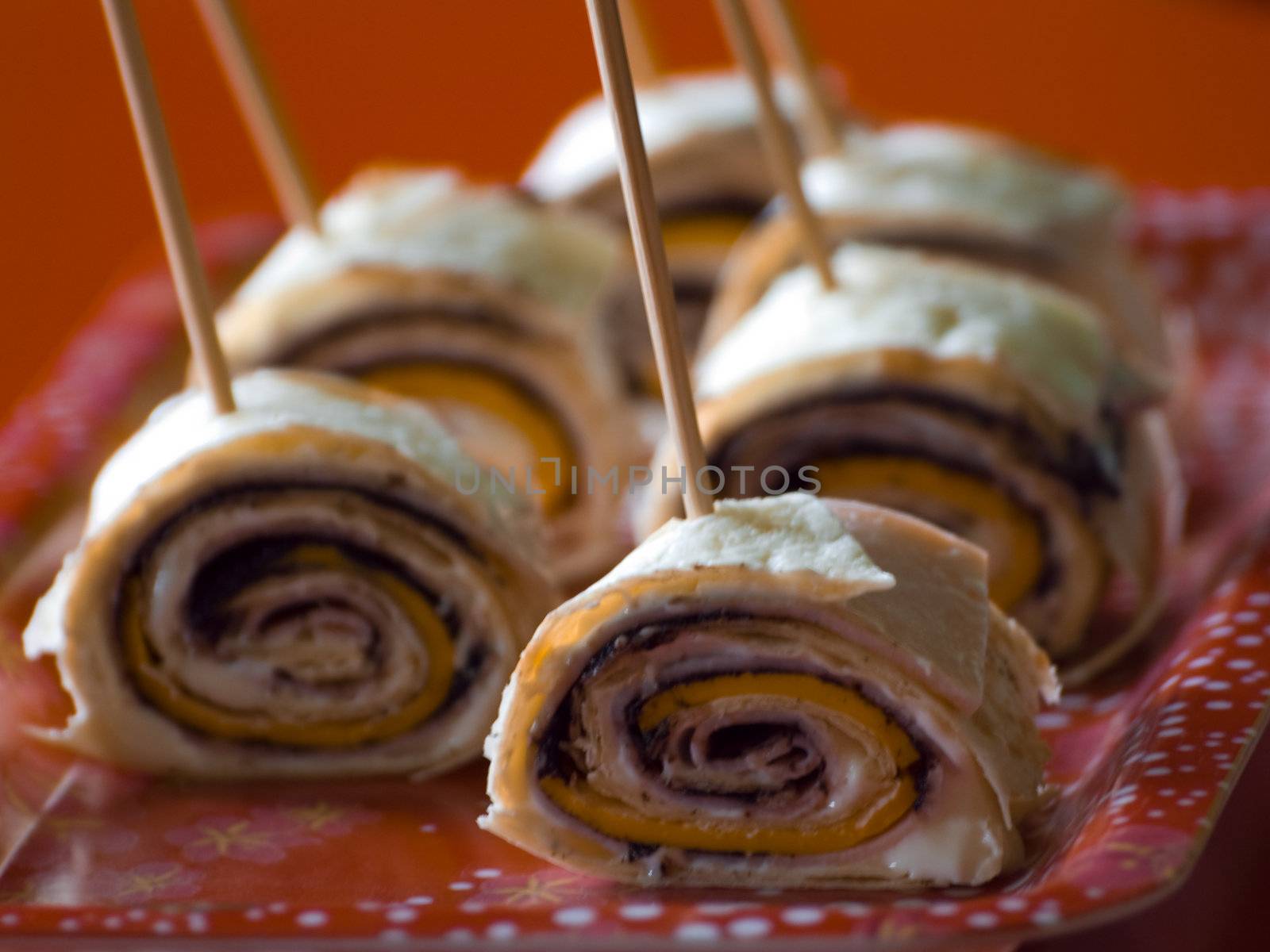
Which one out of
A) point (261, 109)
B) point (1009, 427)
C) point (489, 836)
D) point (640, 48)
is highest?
point (640, 48)

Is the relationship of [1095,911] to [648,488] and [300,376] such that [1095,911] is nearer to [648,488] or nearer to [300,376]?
[648,488]

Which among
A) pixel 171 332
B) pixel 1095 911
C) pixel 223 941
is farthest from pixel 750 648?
pixel 171 332

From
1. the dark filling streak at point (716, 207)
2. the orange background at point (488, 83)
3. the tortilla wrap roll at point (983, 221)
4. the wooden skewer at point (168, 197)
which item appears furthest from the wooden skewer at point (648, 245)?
the orange background at point (488, 83)

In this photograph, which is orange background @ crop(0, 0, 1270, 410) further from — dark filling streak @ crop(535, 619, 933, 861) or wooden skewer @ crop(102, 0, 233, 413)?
dark filling streak @ crop(535, 619, 933, 861)

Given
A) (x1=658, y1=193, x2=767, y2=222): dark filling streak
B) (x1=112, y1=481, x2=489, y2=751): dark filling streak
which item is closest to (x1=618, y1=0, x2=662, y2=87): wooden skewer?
(x1=658, y1=193, x2=767, y2=222): dark filling streak

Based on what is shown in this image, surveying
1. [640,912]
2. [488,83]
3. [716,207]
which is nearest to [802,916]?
[640,912]

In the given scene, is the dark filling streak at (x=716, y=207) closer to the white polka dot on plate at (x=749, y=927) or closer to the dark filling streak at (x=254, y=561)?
the dark filling streak at (x=254, y=561)

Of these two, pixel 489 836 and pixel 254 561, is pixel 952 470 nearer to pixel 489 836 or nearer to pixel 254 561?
pixel 489 836
